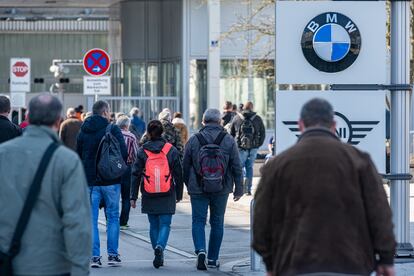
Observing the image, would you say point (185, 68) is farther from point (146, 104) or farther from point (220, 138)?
point (220, 138)

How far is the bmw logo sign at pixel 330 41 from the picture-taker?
37.1ft

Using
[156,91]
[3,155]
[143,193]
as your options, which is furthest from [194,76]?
[3,155]

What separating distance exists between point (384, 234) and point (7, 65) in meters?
59.6

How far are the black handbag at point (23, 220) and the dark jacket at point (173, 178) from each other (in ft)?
20.4

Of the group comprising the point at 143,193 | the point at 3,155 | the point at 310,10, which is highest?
the point at 310,10

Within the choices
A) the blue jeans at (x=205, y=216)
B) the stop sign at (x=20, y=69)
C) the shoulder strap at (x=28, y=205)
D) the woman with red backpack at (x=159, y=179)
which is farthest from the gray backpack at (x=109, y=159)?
the stop sign at (x=20, y=69)

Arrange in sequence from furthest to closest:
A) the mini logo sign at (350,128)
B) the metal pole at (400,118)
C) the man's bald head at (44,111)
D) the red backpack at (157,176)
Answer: the red backpack at (157,176) → the metal pole at (400,118) → the mini logo sign at (350,128) → the man's bald head at (44,111)

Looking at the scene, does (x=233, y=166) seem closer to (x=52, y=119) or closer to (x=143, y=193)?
(x=143, y=193)

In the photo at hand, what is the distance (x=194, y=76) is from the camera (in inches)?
1490

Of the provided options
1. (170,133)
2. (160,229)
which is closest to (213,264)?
(160,229)

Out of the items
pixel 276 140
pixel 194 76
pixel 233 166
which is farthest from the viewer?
pixel 194 76

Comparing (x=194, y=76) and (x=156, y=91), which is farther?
(x=156, y=91)

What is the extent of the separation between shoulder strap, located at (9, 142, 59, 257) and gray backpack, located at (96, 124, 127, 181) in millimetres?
5986

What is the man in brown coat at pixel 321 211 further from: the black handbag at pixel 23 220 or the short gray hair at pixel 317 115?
the black handbag at pixel 23 220
